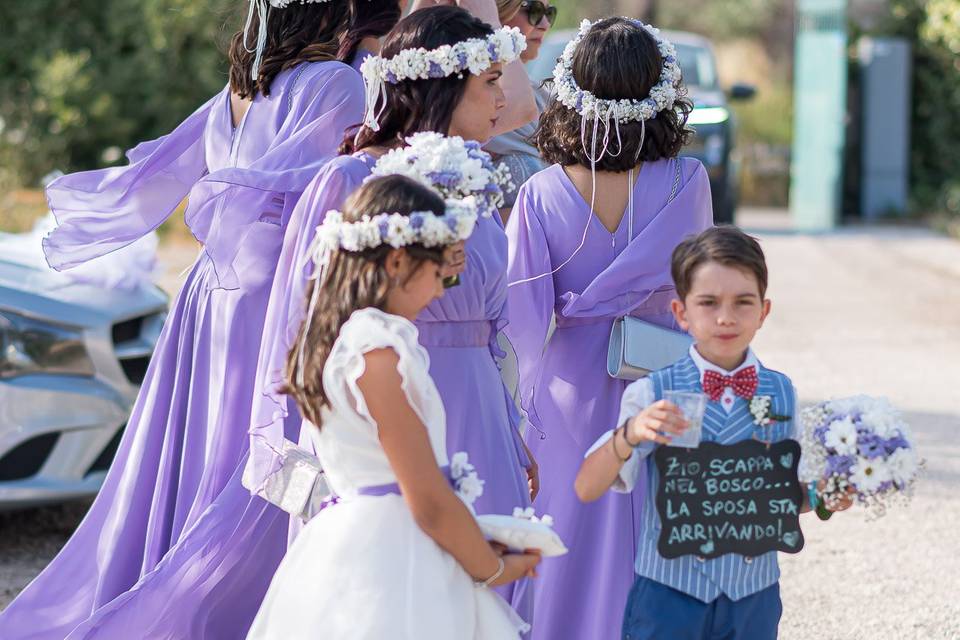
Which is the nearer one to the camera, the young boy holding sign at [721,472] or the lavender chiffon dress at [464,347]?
the young boy holding sign at [721,472]

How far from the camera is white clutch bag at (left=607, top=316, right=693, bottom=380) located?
3936 mm

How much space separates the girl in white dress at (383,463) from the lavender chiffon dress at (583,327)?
3.50 ft

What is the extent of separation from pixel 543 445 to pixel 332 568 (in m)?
1.40

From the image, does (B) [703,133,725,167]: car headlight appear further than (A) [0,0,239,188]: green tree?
No

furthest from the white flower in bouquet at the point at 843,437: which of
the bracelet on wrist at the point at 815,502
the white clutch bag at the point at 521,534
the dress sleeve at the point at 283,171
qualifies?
the dress sleeve at the point at 283,171

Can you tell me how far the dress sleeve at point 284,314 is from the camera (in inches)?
139

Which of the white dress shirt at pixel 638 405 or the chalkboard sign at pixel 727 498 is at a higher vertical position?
the white dress shirt at pixel 638 405

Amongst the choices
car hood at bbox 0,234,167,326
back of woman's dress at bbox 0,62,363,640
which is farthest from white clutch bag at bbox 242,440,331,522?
car hood at bbox 0,234,167,326

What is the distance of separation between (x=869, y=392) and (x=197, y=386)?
5085mm

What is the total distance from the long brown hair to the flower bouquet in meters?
0.81

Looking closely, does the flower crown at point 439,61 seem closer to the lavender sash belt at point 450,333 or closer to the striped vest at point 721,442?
the lavender sash belt at point 450,333

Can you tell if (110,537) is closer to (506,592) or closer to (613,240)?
(506,592)

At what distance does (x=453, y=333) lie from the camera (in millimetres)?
3547

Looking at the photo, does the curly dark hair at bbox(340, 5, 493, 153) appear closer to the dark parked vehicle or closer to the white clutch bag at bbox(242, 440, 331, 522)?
the white clutch bag at bbox(242, 440, 331, 522)
